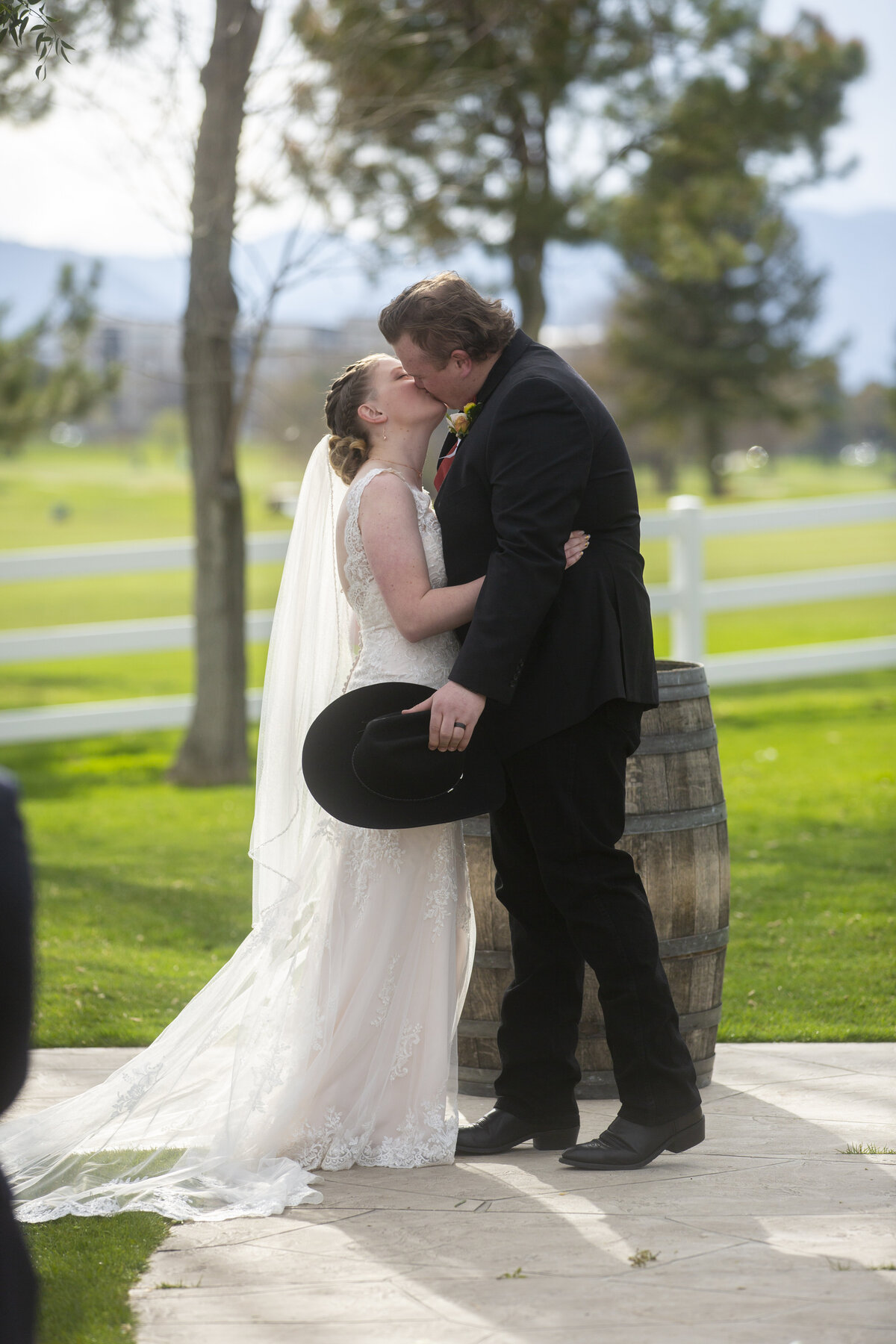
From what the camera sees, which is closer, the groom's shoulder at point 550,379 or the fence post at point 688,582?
the groom's shoulder at point 550,379

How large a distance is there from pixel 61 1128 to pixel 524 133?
1198cm

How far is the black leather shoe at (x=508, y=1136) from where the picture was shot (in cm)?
341

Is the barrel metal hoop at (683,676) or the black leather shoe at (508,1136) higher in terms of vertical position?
the barrel metal hoop at (683,676)

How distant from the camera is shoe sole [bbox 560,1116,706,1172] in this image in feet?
10.5

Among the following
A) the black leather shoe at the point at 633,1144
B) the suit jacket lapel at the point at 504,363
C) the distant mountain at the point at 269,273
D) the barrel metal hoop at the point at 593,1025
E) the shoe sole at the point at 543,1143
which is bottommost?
the shoe sole at the point at 543,1143

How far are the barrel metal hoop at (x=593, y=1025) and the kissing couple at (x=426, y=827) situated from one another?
0.26 metres

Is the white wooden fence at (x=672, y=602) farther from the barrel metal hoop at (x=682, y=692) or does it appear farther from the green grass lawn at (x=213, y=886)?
the barrel metal hoop at (x=682, y=692)

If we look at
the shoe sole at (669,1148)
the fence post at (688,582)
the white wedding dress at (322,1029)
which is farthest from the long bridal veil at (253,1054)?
the fence post at (688,582)

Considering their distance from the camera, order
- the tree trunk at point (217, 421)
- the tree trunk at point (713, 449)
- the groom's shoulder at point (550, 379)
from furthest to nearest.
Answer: the tree trunk at point (713, 449) < the tree trunk at point (217, 421) < the groom's shoulder at point (550, 379)

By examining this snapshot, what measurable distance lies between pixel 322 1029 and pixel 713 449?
49730 mm

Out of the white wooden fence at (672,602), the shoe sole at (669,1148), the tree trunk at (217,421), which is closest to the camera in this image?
the shoe sole at (669,1148)

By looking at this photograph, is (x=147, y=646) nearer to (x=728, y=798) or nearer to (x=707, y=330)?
(x=728, y=798)

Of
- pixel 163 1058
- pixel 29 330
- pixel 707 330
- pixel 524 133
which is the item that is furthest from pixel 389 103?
pixel 707 330

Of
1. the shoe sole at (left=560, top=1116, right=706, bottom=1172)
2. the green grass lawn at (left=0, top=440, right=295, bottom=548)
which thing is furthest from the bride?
the green grass lawn at (left=0, top=440, right=295, bottom=548)
